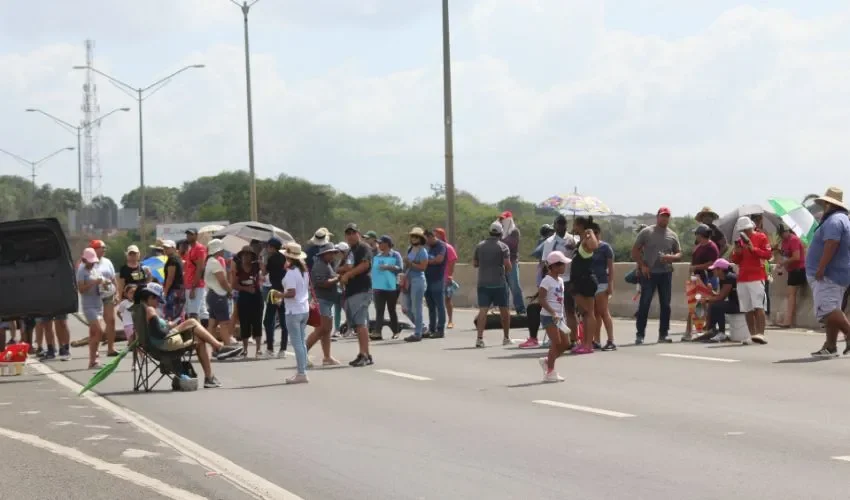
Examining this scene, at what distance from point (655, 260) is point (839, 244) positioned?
3.68 metres

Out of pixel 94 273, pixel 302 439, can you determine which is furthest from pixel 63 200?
pixel 302 439

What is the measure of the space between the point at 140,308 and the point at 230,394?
1522 millimetres

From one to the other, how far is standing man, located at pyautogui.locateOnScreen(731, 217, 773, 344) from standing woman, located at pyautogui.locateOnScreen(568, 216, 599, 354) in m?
2.23

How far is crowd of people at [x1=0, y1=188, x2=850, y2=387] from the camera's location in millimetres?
17297

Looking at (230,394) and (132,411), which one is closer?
(132,411)

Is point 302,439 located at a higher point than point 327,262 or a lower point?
lower

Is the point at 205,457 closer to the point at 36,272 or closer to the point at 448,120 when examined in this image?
the point at 36,272

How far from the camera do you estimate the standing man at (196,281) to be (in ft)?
69.6

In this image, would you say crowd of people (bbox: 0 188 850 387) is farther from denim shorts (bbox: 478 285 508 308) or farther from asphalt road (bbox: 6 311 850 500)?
asphalt road (bbox: 6 311 850 500)

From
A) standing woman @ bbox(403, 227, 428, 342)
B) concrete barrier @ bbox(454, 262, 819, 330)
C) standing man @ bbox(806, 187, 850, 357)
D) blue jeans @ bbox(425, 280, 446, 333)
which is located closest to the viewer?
standing man @ bbox(806, 187, 850, 357)

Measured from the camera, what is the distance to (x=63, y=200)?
158 metres

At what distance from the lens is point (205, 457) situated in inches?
426

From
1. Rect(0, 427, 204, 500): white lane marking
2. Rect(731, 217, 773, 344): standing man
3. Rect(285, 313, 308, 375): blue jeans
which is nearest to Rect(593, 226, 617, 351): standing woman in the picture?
Rect(731, 217, 773, 344): standing man

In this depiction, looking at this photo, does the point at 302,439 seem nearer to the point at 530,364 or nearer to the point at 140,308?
the point at 140,308
